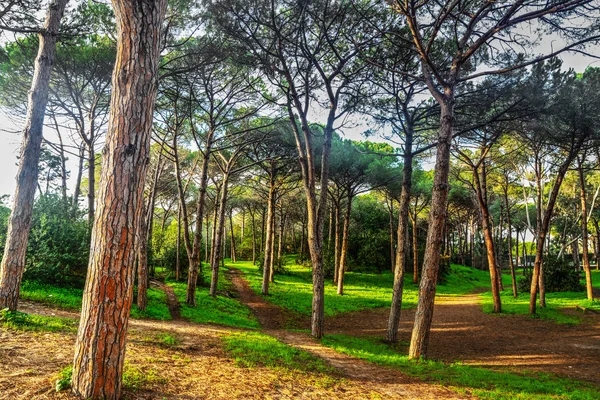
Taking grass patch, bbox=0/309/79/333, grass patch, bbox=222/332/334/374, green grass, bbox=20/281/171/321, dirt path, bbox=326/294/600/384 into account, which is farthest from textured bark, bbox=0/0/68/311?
dirt path, bbox=326/294/600/384

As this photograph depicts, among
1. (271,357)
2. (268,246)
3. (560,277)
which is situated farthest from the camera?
(560,277)

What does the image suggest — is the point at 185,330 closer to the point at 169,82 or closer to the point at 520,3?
the point at 169,82

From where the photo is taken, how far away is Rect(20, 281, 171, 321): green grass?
8047 millimetres

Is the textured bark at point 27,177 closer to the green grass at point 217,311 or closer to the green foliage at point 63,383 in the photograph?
the green foliage at point 63,383

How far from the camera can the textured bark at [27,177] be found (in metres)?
5.38

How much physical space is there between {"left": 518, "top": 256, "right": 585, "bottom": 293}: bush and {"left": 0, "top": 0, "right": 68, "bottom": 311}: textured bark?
2386 cm

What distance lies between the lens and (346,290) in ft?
62.4

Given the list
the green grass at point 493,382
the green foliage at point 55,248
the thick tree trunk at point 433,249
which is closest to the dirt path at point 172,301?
the green foliage at point 55,248

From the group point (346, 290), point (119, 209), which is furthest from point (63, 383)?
point (346, 290)

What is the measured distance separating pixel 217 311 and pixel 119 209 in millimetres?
9724

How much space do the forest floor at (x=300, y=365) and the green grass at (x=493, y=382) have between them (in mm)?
21

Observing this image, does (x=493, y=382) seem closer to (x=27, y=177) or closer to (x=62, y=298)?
(x=27, y=177)

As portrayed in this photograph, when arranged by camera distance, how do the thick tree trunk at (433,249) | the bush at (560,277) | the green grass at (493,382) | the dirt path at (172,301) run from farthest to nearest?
the bush at (560,277)
the dirt path at (172,301)
the thick tree trunk at (433,249)
the green grass at (493,382)

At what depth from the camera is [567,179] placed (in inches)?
901
